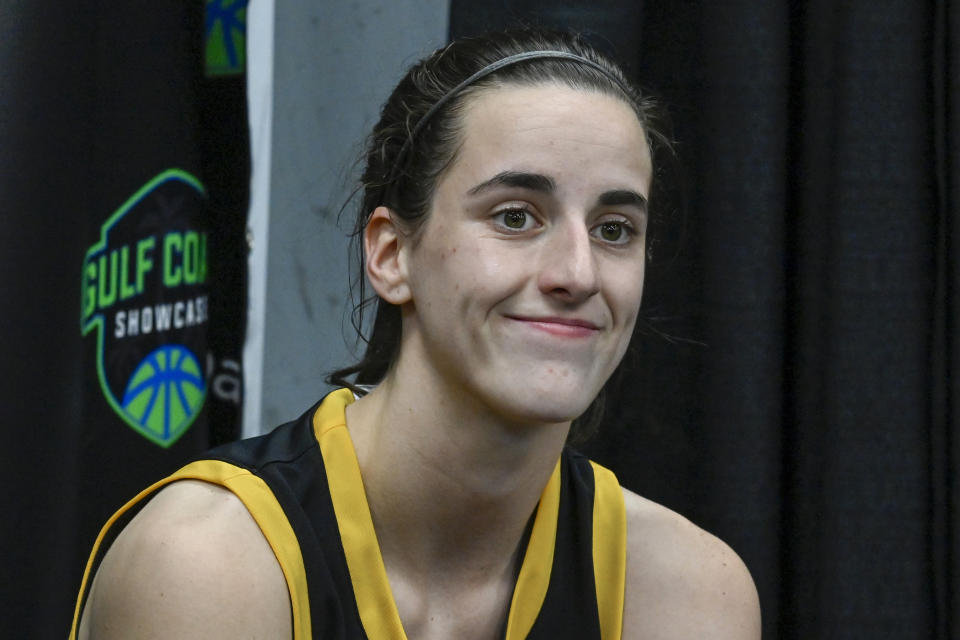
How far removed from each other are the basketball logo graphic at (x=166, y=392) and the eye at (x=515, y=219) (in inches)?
22.8

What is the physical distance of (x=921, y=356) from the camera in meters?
1.48

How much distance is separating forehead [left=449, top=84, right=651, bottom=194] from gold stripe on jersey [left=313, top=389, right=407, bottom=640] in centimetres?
28

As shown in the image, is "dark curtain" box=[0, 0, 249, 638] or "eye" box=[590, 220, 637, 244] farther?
"dark curtain" box=[0, 0, 249, 638]

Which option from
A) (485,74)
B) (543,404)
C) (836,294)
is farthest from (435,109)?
(836,294)

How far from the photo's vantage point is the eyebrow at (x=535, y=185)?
3.40 feet

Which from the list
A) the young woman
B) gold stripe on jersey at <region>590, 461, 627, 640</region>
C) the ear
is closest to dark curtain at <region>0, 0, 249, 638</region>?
the young woman

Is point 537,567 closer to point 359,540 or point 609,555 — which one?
point 609,555

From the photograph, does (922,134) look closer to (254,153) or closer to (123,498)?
(254,153)

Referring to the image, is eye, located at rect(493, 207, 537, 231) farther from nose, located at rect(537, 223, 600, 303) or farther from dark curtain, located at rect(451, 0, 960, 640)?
dark curtain, located at rect(451, 0, 960, 640)

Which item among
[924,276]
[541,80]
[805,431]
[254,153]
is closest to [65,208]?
[254,153]

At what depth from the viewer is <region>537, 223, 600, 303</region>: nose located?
1.01 meters

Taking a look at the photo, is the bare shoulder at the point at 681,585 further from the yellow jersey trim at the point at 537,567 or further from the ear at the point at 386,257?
the ear at the point at 386,257

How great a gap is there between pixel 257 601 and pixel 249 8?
0.83 m

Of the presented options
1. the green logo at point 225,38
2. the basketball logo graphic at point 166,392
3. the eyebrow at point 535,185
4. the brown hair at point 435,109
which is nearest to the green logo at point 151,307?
the basketball logo graphic at point 166,392
